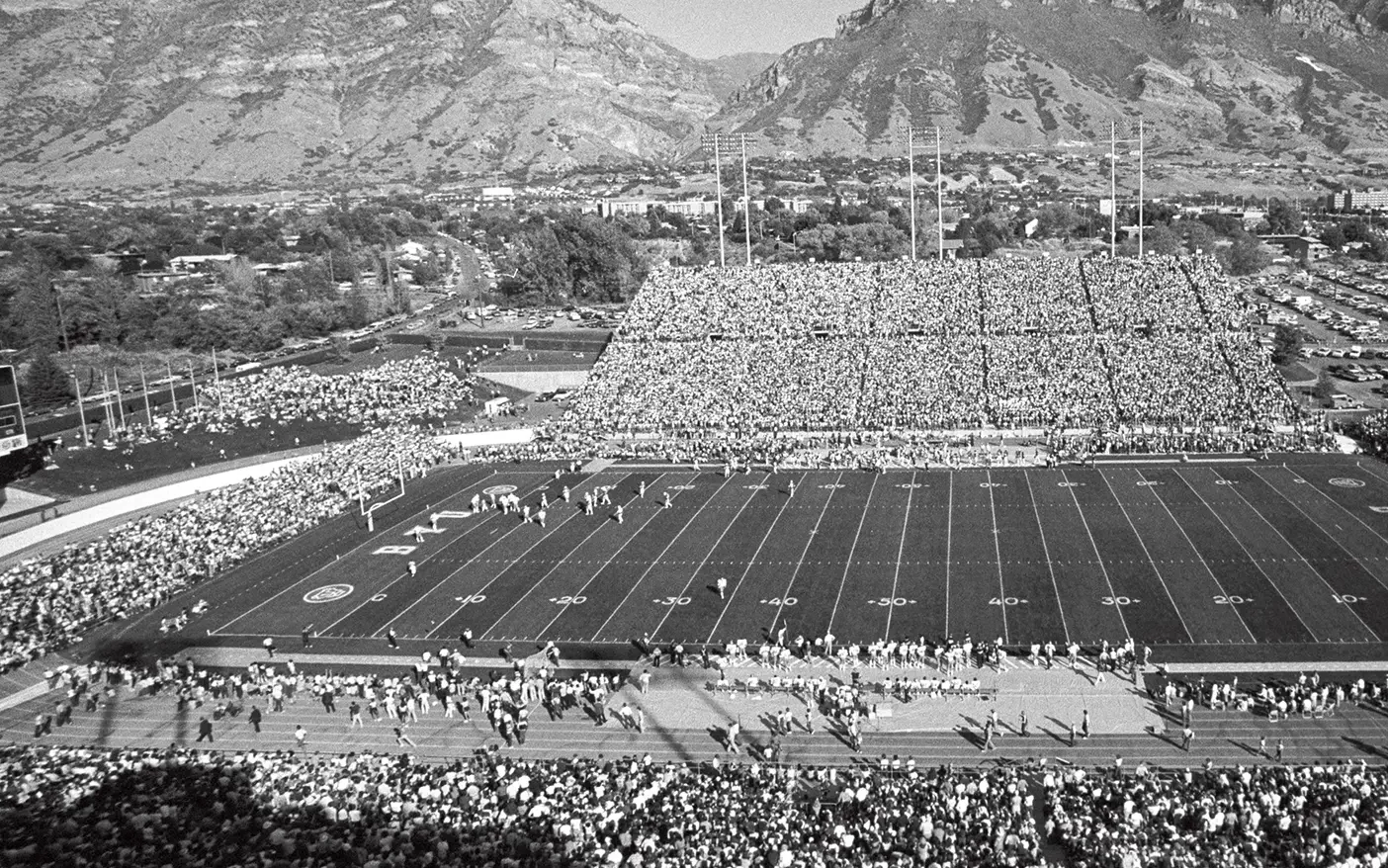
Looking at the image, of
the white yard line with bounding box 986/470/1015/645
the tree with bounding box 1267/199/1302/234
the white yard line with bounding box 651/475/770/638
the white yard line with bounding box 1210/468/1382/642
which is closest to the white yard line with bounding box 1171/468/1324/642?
the white yard line with bounding box 1210/468/1382/642

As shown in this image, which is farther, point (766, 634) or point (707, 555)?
point (707, 555)

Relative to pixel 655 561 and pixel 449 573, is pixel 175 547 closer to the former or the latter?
pixel 449 573

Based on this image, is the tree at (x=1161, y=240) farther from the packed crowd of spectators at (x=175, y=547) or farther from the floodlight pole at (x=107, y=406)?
the floodlight pole at (x=107, y=406)

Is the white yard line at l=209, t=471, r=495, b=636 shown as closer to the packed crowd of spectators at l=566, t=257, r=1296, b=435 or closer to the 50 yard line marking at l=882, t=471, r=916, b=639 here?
the packed crowd of spectators at l=566, t=257, r=1296, b=435

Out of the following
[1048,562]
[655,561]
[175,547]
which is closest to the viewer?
[1048,562]

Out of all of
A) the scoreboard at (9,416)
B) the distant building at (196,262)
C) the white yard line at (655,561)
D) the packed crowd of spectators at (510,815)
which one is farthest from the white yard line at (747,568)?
the distant building at (196,262)

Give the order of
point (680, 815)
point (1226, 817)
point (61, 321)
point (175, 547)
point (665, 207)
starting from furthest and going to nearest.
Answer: point (665, 207) → point (61, 321) → point (175, 547) → point (680, 815) → point (1226, 817)

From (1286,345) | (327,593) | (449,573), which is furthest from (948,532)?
(1286,345)
